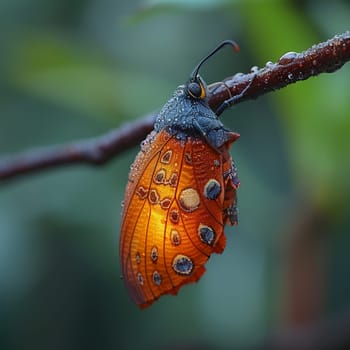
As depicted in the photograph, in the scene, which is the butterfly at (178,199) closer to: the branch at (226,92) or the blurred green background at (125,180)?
the branch at (226,92)

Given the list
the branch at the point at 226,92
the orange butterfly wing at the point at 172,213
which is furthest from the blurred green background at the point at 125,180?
the orange butterfly wing at the point at 172,213

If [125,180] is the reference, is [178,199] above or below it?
below

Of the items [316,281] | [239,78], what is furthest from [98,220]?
[239,78]

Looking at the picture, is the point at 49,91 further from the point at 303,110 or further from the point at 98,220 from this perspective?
the point at 303,110

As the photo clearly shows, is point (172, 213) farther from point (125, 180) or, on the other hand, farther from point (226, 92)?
point (125, 180)

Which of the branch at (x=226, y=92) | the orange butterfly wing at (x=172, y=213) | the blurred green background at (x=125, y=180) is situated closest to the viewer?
the branch at (x=226, y=92)

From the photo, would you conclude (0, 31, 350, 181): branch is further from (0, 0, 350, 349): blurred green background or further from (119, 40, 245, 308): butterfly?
(0, 0, 350, 349): blurred green background

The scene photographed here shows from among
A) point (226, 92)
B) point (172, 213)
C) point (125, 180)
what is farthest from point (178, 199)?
point (125, 180)
